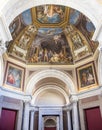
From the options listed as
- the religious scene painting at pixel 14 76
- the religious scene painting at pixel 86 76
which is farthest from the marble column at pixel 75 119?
the religious scene painting at pixel 14 76

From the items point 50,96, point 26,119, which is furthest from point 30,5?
point 50,96

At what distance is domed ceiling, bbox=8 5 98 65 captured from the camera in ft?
35.7

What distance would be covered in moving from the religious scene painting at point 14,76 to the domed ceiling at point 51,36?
89 cm

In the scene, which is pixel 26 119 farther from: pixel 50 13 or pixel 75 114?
pixel 50 13

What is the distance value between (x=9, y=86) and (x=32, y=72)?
7.78ft

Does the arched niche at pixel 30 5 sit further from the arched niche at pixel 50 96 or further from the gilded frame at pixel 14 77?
the arched niche at pixel 50 96

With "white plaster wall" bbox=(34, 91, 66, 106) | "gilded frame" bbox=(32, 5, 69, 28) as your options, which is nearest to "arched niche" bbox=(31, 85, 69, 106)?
"white plaster wall" bbox=(34, 91, 66, 106)

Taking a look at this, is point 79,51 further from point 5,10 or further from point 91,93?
point 5,10

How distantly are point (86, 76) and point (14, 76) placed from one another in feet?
18.2

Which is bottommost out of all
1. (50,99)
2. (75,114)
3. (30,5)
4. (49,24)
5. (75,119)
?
(75,119)

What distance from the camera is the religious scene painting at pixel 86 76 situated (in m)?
11.1

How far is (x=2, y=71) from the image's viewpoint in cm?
1040

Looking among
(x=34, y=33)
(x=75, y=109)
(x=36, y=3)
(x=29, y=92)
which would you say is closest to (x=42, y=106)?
(x=29, y=92)

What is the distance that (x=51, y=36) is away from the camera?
42.4 feet
